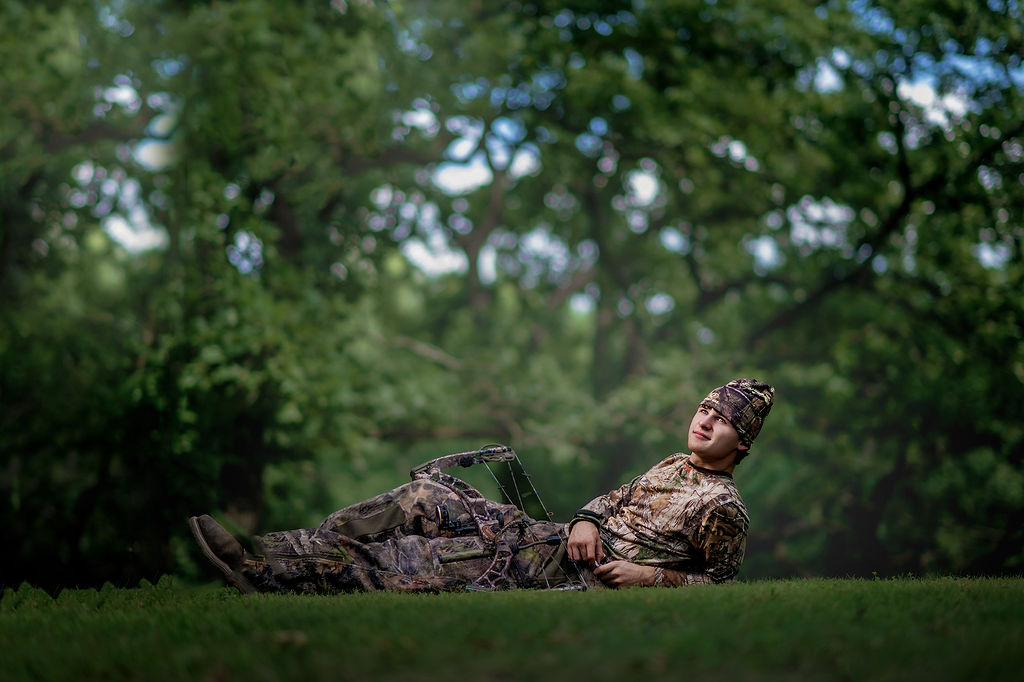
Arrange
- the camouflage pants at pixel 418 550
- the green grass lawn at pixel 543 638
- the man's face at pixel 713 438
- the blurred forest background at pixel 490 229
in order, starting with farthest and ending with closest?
the blurred forest background at pixel 490 229
the man's face at pixel 713 438
the camouflage pants at pixel 418 550
the green grass lawn at pixel 543 638

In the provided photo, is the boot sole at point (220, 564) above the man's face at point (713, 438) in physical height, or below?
below

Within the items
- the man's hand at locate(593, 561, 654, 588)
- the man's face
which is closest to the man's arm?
the man's hand at locate(593, 561, 654, 588)

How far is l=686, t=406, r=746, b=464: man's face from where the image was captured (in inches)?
186

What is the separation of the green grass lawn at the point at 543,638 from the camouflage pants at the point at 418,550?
10.8 inches

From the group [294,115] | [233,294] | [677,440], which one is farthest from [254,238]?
[677,440]

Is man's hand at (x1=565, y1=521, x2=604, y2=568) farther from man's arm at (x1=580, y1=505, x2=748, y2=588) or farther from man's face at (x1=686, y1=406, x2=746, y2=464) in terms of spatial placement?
man's face at (x1=686, y1=406, x2=746, y2=464)

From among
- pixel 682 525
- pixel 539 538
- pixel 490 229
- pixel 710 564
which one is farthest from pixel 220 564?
pixel 490 229

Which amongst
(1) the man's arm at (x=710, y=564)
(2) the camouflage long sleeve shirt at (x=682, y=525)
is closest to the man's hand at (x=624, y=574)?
(1) the man's arm at (x=710, y=564)

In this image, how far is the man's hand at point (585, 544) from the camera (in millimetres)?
4559

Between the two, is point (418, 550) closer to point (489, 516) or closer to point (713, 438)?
point (489, 516)

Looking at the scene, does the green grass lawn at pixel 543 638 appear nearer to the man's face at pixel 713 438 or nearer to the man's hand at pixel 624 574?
the man's hand at pixel 624 574

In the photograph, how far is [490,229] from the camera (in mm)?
19656

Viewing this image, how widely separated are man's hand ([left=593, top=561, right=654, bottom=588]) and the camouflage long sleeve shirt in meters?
0.10

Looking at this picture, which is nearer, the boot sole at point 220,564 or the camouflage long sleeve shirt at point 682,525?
the boot sole at point 220,564
